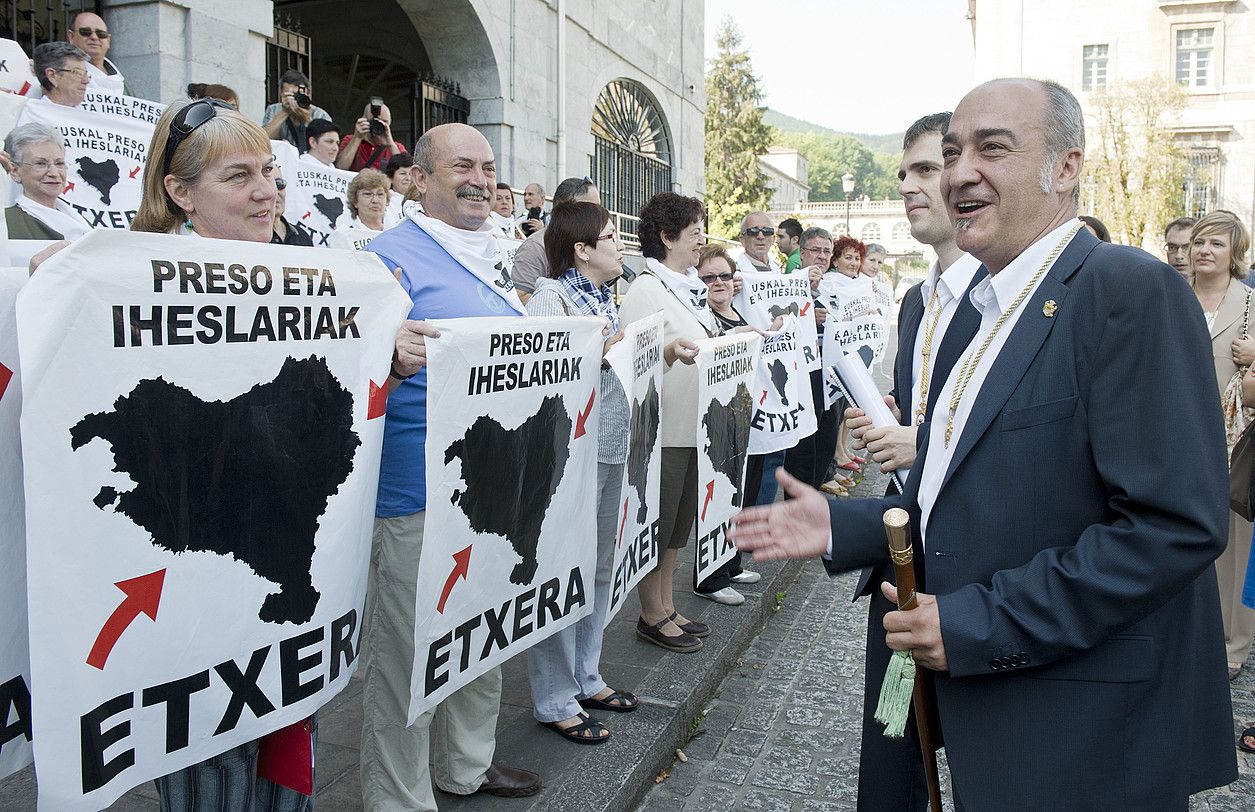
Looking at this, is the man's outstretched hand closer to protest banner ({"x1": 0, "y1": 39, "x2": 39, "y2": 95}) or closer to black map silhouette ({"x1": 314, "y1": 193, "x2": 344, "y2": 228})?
protest banner ({"x1": 0, "y1": 39, "x2": 39, "y2": 95})

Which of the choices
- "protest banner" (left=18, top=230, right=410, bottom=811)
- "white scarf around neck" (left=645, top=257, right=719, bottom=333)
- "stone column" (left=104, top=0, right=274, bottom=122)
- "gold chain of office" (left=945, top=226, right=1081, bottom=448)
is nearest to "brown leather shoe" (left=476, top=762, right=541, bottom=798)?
"protest banner" (left=18, top=230, right=410, bottom=811)

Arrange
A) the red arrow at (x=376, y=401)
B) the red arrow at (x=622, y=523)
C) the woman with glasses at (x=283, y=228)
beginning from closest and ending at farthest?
the red arrow at (x=376, y=401) < the red arrow at (x=622, y=523) < the woman with glasses at (x=283, y=228)

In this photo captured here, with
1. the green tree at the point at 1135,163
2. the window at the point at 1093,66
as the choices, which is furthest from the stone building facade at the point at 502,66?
the window at the point at 1093,66

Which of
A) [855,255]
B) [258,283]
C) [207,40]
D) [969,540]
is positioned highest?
[207,40]

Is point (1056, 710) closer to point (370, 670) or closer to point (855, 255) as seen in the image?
point (370, 670)

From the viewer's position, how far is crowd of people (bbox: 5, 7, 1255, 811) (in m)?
1.72

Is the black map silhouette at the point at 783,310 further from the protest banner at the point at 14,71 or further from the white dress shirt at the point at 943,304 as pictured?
the protest banner at the point at 14,71

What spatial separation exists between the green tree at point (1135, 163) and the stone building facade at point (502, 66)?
20.2 m

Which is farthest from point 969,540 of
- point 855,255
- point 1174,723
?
point 855,255

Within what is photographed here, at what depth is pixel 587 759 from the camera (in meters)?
3.72

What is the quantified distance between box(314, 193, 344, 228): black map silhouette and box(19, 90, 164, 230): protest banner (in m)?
1.44

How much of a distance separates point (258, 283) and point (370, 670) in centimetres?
136

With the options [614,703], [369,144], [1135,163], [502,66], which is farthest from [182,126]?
[1135,163]

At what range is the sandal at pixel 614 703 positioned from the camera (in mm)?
4180
